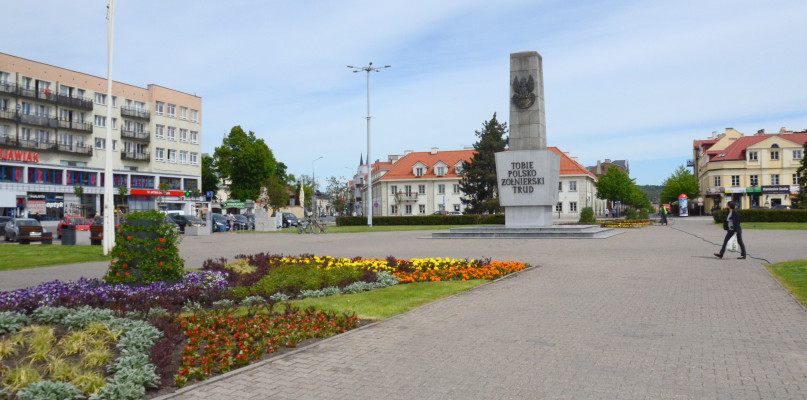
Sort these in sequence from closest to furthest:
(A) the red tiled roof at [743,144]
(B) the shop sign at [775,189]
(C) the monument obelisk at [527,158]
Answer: (C) the monument obelisk at [527,158] < (B) the shop sign at [775,189] < (A) the red tiled roof at [743,144]

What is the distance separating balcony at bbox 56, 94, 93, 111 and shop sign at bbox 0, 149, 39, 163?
6.26m

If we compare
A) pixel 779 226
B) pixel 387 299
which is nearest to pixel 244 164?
pixel 779 226

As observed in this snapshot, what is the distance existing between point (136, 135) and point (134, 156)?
2543mm

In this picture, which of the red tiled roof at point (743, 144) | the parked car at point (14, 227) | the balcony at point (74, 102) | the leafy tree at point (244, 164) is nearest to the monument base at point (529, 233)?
the parked car at point (14, 227)

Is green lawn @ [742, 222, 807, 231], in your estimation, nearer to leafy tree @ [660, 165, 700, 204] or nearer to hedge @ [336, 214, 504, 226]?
hedge @ [336, 214, 504, 226]

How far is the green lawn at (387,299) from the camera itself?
29.6ft

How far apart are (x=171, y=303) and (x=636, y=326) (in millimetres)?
6816

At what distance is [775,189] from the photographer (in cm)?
8238

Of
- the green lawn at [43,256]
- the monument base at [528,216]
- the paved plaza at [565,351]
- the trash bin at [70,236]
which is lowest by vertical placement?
the paved plaza at [565,351]

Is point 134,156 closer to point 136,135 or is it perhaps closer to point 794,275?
point 136,135

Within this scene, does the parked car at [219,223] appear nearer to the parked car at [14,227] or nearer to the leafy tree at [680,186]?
the parked car at [14,227]

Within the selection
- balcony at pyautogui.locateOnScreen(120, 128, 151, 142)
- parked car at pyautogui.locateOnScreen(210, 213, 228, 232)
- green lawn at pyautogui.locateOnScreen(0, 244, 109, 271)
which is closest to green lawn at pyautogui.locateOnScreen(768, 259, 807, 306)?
green lawn at pyautogui.locateOnScreen(0, 244, 109, 271)

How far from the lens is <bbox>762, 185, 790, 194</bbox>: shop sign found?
8188 centimetres

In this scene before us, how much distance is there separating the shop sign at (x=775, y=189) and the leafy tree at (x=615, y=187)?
2059 centimetres
